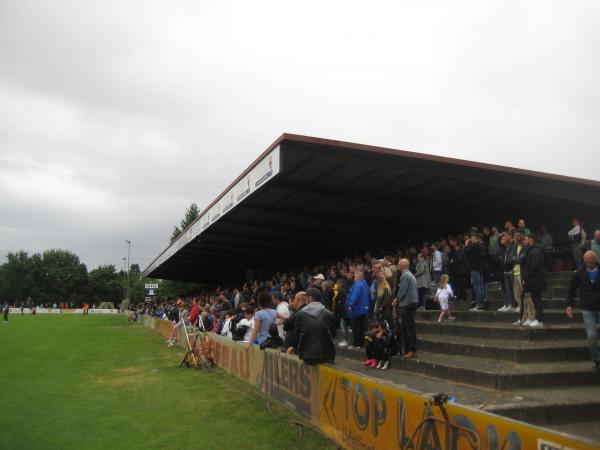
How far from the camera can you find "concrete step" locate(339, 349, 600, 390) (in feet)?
24.0

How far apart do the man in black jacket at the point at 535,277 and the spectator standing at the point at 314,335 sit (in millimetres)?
3628

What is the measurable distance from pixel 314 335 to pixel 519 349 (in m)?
3.33

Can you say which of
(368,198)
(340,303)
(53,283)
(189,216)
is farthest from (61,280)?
(340,303)

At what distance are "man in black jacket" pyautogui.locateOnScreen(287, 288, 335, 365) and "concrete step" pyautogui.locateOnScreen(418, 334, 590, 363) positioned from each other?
9.08 feet

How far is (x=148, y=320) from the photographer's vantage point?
127 ft

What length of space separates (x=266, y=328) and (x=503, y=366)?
4.76 m

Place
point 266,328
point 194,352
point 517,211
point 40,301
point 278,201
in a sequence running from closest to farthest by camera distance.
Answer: point 266,328 → point 194,352 → point 517,211 → point 278,201 → point 40,301

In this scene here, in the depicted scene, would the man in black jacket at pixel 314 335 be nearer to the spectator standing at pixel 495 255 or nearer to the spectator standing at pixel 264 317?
the spectator standing at pixel 264 317

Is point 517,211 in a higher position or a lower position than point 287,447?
higher

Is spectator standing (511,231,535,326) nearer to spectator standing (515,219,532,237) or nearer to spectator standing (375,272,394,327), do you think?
spectator standing (515,219,532,237)

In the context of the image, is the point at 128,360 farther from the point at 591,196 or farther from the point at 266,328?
the point at 591,196

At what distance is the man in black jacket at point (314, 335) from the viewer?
730 cm

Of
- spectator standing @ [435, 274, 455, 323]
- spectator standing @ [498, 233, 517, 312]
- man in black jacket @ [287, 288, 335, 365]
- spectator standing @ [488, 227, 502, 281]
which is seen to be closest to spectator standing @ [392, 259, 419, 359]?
man in black jacket @ [287, 288, 335, 365]

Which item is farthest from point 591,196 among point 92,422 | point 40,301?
point 40,301
